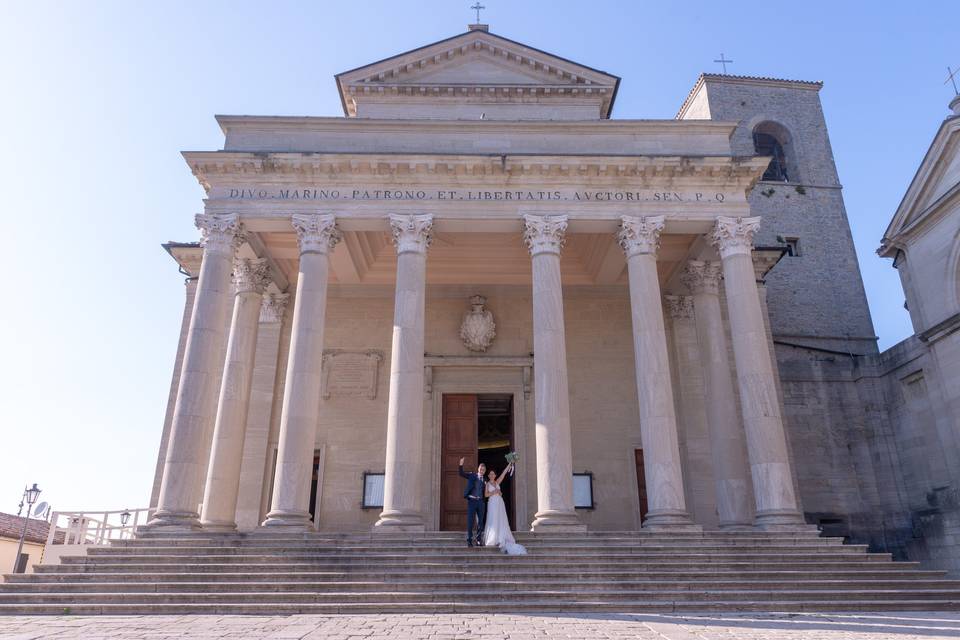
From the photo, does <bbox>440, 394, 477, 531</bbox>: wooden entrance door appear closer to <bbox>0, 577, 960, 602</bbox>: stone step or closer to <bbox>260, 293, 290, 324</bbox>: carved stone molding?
<bbox>260, 293, 290, 324</bbox>: carved stone molding

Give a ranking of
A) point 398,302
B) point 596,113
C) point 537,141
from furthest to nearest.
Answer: point 596,113 < point 537,141 < point 398,302

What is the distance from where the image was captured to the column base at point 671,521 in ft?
50.3

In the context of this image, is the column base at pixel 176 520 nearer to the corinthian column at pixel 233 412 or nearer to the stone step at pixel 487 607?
the corinthian column at pixel 233 412

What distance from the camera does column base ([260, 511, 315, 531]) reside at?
1525cm

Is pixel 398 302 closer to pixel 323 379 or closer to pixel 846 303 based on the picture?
pixel 323 379

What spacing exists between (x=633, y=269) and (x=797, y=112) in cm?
2276

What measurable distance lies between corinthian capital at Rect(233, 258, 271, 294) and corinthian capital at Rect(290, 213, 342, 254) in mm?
3266

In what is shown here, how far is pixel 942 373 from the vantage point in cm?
2158

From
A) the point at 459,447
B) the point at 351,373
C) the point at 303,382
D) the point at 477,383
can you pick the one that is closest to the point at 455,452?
the point at 459,447

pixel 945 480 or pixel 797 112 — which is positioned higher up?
pixel 797 112

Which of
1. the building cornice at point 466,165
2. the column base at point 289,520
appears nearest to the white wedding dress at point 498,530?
the column base at point 289,520

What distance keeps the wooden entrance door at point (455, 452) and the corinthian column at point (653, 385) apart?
6689mm

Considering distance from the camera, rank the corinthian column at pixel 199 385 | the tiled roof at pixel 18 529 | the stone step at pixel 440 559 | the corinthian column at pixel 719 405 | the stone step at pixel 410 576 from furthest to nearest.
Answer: the tiled roof at pixel 18 529
the corinthian column at pixel 719 405
the corinthian column at pixel 199 385
the stone step at pixel 440 559
the stone step at pixel 410 576

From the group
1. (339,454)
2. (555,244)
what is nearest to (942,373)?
(555,244)
